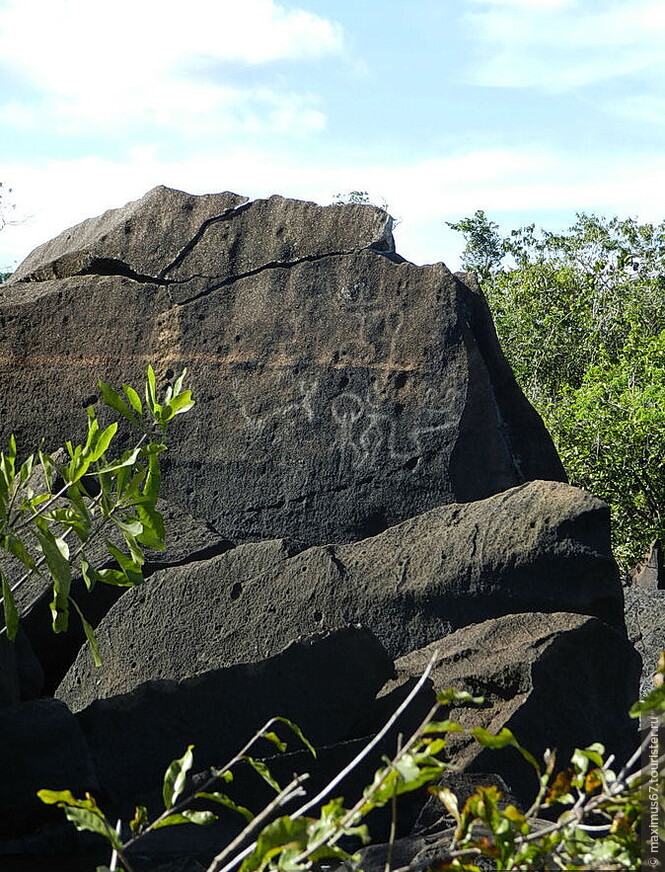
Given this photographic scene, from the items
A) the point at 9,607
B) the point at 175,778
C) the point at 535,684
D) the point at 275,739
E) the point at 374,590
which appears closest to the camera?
the point at 175,778

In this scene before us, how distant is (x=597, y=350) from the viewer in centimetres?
1262

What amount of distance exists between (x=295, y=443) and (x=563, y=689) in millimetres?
1521

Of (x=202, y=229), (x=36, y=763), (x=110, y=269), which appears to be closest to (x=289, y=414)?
(x=202, y=229)

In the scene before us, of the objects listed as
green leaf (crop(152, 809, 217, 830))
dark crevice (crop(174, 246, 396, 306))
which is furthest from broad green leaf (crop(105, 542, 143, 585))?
dark crevice (crop(174, 246, 396, 306))

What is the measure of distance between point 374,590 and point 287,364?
109 centimetres

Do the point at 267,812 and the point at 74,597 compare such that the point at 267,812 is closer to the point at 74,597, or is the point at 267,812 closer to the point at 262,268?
the point at 74,597

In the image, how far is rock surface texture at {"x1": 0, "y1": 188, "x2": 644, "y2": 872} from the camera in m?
3.38

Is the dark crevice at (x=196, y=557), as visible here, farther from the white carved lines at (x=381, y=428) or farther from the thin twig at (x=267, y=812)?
the thin twig at (x=267, y=812)

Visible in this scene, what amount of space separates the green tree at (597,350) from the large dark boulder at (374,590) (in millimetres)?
5079

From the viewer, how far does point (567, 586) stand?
4000 mm

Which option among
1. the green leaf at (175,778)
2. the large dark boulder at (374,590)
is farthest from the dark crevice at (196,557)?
the green leaf at (175,778)

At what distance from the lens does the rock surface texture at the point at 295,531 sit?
11.1 feet

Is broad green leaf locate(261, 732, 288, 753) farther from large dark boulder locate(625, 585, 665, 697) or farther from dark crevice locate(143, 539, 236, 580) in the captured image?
large dark boulder locate(625, 585, 665, 697)

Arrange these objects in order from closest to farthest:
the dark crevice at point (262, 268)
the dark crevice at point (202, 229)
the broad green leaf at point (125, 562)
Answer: the broad green leaf at point (125, 562), the dark crevice at point (262, 268), the dark crevice at point (202, 229)
